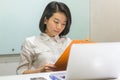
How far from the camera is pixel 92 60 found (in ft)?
3.34

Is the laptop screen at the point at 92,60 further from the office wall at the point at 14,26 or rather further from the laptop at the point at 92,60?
the office wall at the point at 14,26

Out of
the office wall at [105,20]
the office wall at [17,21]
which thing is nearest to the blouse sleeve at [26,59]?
the office wall at [17,21]

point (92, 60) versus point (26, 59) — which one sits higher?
point (92, 60)

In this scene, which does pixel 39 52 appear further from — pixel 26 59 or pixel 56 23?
pixel 56 23

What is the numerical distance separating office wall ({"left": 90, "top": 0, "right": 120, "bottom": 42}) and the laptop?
4.04 feet

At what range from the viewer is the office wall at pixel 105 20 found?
2.28 meters

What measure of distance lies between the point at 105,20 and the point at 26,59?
1.11m

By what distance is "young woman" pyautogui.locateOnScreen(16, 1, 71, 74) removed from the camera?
5.34 feet

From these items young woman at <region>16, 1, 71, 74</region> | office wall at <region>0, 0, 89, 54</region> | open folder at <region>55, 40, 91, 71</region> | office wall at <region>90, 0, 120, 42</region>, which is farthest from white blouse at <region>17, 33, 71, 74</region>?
office wall at <region>90, 0, 120, 42</region>

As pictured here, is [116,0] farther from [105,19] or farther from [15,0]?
[15,0]

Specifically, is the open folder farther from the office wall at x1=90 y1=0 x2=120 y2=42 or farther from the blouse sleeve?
the office wall at x1=90 y1=0 x2=120 y2=42

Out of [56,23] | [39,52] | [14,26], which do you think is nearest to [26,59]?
[39,52]

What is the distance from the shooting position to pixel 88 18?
101 inches

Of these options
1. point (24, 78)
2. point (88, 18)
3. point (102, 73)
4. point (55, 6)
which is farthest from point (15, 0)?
point (102, 73)
